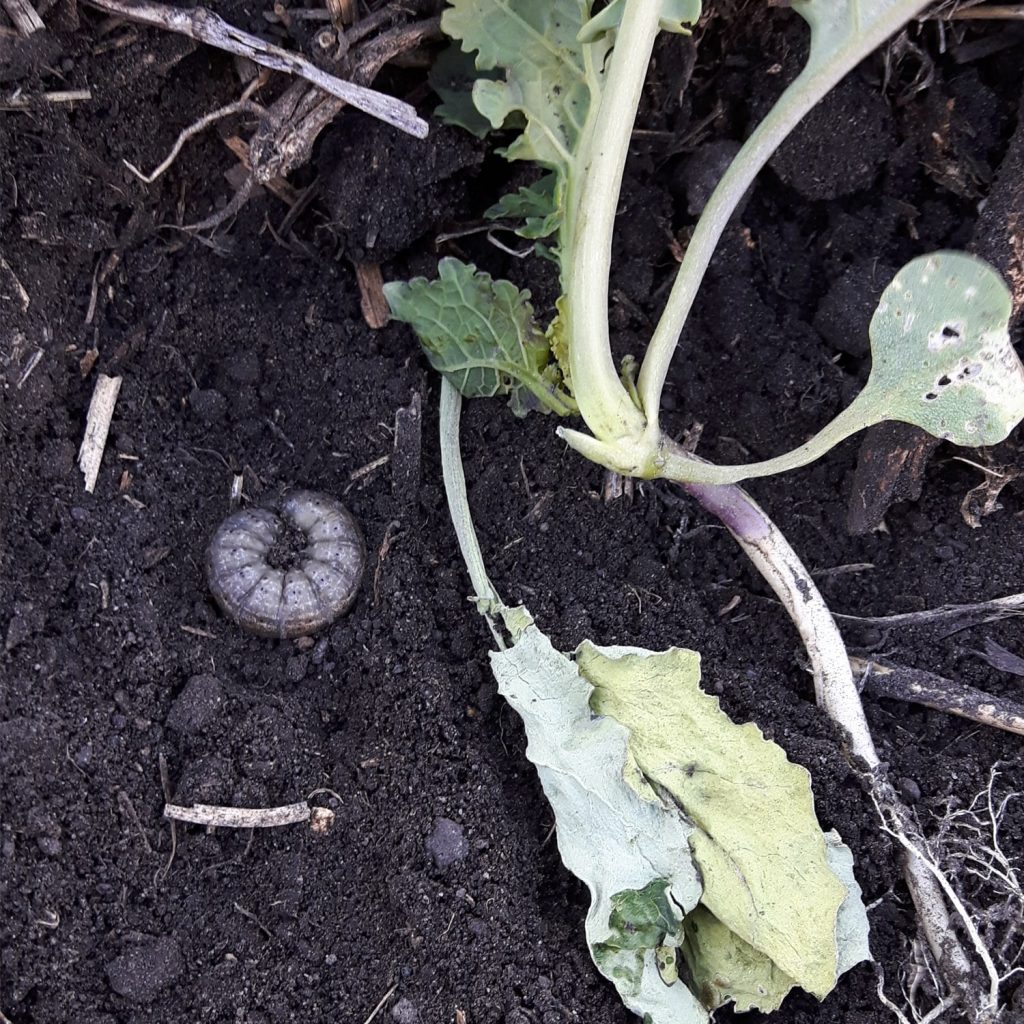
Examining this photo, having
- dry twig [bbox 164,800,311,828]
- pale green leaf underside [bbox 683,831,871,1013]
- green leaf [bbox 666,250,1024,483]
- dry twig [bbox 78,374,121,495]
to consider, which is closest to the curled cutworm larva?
dry twig [bbox 78,374,121,495]

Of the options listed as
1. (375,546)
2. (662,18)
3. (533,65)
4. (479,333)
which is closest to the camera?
(662,18)

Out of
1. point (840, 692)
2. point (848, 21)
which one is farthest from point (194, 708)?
point (848, 21)

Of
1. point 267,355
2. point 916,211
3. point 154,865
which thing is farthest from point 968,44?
point 154,865

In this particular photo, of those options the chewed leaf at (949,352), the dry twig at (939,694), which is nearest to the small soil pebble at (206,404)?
the chewed leaf at (949,352)

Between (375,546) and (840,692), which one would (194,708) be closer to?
(375,546)

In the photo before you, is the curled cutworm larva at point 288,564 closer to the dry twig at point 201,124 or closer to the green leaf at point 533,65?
the dry twig at point 201,124

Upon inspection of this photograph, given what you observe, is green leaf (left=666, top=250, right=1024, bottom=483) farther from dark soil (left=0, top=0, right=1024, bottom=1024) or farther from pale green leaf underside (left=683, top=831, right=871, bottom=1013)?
pale green leaf underside (left=683, top=831, right=871, bottom=1013)
